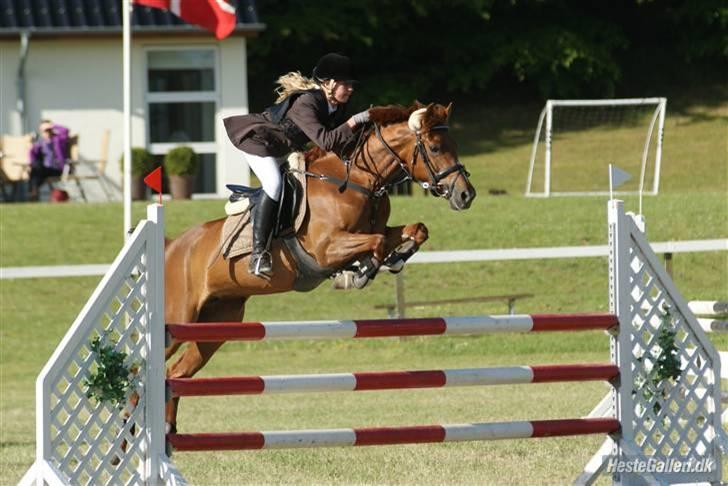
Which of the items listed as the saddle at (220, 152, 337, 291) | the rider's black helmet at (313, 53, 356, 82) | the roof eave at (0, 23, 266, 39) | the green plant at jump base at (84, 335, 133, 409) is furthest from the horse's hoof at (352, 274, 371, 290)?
the roof eave at (0, 23, 266, 39)

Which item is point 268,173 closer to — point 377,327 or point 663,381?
point 377,327

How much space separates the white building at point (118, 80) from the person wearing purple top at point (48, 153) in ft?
3.57

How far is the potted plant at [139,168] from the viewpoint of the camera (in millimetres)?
20484

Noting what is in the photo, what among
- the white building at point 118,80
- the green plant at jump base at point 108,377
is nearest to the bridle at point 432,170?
the green plant at jump base at point 108,377

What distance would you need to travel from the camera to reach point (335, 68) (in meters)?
7.62

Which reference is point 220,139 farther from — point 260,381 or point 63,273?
point 260,381

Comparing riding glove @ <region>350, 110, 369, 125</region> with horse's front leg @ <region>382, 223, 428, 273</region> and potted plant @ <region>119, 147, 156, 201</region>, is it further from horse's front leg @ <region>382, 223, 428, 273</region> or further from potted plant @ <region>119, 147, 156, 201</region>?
potted plant @ <region>119, 147, 156, 201</region>

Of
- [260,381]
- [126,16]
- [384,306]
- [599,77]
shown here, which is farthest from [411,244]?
[599,77]

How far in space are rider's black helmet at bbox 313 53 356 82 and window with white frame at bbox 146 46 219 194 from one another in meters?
14.1

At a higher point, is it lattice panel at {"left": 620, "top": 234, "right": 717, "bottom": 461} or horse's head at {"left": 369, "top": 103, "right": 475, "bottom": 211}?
horse's head at {"left": 369, "top": 103, "right": 475, "bottom": 211}

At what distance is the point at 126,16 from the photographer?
41.0 ft

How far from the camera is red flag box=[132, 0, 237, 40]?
13617 mm

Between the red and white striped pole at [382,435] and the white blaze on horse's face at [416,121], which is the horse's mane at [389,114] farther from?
the red and white striped pole at [382,435]

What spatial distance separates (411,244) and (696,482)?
1756 millimetres
